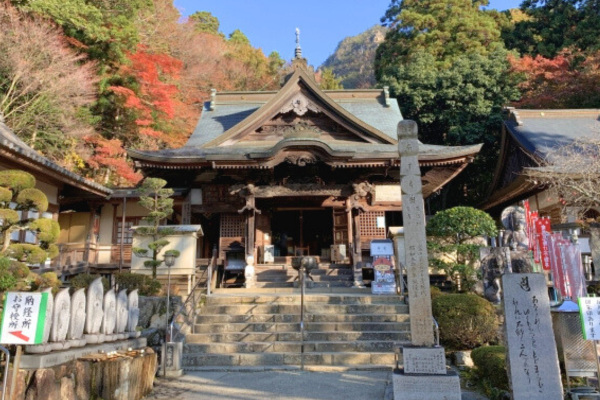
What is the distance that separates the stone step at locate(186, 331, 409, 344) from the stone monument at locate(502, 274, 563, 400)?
3.26 meters

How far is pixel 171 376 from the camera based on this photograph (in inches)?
270

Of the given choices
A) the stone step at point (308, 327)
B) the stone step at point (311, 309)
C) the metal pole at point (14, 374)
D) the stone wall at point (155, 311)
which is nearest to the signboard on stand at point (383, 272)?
the stone step at point (311, 309)

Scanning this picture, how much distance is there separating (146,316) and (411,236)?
6.10 m

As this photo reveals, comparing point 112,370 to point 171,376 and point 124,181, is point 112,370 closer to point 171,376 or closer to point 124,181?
point 171,376

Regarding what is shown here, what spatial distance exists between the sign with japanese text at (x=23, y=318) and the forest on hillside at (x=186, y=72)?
1644cm

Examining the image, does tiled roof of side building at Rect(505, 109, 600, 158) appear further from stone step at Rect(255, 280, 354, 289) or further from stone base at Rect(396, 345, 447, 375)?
stone base at Rect(396, 345, 447, 375)

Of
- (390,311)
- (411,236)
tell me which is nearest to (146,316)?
(390,311)

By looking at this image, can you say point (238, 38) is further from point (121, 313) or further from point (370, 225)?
point (121, 313)

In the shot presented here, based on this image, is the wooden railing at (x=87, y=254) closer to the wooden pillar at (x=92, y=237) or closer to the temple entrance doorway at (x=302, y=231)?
the wooden pillar at (x=92, y=237)

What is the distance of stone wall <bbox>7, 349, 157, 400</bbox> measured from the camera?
172 inches

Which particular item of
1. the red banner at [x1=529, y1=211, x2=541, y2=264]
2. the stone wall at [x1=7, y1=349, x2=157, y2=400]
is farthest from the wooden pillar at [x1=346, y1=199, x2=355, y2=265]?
the stone wall at [x1=7, y1=349, x2=157, y2=400]

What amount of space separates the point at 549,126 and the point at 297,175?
43.3 feet

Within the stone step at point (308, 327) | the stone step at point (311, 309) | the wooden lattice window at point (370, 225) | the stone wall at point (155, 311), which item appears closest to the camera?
the stone step at point (308, 327)

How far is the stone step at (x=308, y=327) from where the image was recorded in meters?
8.47
